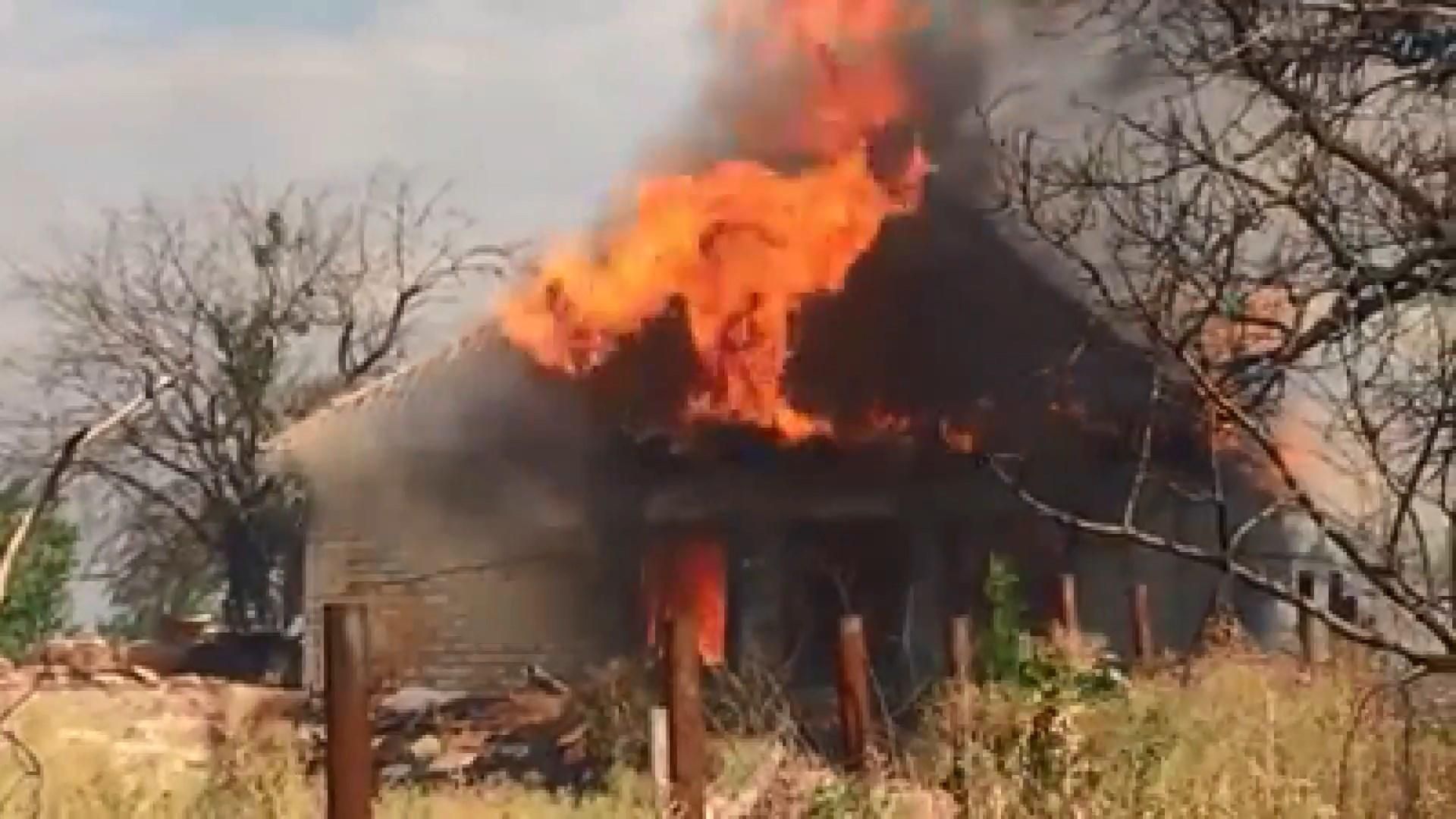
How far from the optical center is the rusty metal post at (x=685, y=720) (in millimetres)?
8000

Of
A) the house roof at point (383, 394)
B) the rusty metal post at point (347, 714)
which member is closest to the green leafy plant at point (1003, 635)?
the rusty metal post at point (347, 714)

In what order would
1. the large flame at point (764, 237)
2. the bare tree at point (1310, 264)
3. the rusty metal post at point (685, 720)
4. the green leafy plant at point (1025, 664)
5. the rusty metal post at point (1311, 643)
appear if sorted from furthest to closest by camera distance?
the large flame at point (764, 237), the rusty metal post at point (1311, 643), the green leafy plant at point (1025, 664), the rusty metal post at point (685, 720), the bare tree at point (1310, 264)

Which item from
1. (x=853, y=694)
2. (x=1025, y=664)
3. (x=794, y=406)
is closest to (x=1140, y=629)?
(x=1025, y=664)

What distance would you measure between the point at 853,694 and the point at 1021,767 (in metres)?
2.64

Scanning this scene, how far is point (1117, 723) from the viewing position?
898cm

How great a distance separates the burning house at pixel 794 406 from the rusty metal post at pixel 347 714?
1546 centimetres

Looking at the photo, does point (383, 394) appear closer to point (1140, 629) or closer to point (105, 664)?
point (105, 664)

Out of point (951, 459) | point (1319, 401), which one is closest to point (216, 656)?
point (951, 459)

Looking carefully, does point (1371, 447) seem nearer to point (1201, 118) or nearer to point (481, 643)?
point (1201, 118)

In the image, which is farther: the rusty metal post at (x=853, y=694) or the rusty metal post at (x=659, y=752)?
the rusty metal post at (x=853, y=694)

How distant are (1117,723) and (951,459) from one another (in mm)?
14042

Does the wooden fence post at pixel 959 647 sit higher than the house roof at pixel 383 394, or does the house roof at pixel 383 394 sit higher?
the house roof at pixel 383 394

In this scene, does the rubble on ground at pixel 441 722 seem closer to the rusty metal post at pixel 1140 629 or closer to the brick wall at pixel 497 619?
the rusty metal post at pixel 1140 629

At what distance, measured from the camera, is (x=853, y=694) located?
10.1 m
